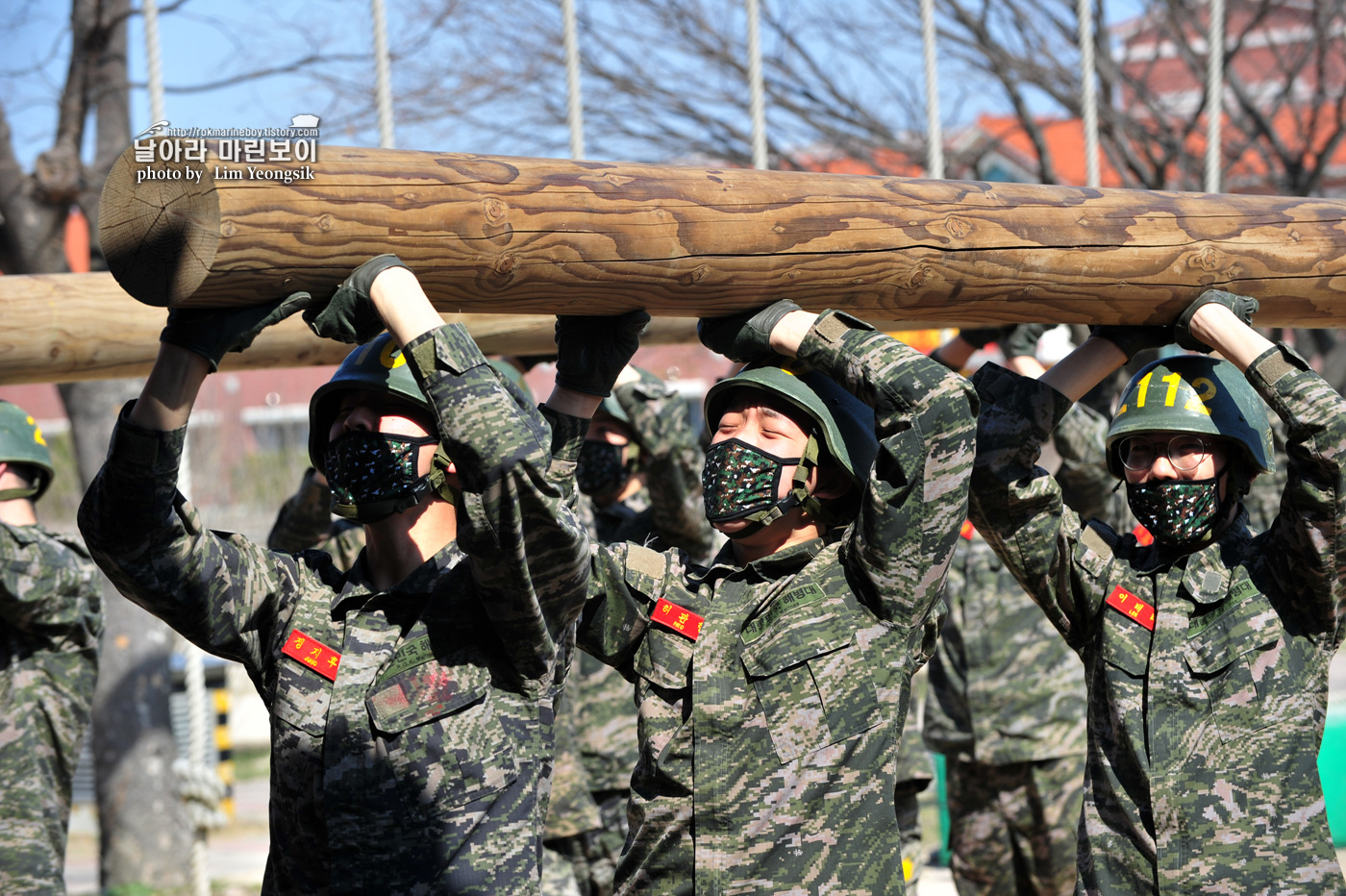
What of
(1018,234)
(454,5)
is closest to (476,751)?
(1018,234)

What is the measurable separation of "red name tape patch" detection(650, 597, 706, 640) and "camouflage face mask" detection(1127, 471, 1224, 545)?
129 cm

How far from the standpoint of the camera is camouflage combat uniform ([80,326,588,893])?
→ 2.75 m

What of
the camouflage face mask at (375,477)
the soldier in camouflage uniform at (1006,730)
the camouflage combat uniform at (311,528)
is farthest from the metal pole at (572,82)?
the camouflage face mask at (375,477)

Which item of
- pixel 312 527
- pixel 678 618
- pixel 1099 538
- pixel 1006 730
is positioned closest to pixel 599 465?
pixel 312 527

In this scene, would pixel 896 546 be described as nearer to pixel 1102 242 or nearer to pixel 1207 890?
pixel 1102 242

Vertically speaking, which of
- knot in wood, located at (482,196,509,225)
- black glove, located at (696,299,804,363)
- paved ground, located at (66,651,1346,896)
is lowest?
paved ground, located at (66,651,1346,896)

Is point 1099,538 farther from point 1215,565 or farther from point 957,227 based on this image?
point 957,227

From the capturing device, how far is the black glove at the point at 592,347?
3221 mm

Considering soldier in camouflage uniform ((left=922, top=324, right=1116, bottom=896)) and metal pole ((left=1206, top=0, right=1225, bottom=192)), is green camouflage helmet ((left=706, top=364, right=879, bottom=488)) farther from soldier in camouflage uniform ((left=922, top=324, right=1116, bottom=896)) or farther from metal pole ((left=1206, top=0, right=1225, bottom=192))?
metal pole ((left=1206, top=0, right=1225, bottom=192))

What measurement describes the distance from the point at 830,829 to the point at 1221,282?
1.76m

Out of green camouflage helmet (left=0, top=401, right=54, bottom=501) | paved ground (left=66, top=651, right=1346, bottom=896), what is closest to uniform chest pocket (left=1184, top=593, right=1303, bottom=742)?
green camouflage helmet (left=0, top=401, right=54, bottom=501)

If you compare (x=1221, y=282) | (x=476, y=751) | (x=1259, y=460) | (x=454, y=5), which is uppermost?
(x=454, y=5)

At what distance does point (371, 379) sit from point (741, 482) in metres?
0.89

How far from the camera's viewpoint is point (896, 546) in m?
3.04
